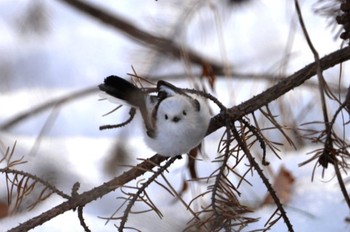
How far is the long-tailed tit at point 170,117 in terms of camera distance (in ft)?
2.24

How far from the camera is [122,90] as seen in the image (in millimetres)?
690

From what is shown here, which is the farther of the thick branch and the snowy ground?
the snowy ground

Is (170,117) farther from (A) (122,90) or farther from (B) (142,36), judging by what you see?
(B) (142,36)

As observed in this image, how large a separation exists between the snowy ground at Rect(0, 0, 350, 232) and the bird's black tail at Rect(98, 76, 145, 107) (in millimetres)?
289

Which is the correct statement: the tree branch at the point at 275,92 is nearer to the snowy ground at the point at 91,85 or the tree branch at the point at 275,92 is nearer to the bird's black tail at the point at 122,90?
the bird's black tail at the point at 122,90

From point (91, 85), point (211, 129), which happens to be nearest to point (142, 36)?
point (91, 85)

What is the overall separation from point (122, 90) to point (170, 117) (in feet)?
0.17

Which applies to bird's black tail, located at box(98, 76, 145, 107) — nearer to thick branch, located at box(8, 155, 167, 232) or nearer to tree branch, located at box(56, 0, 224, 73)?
thick branch, located at box(8, 155, 167, 232)

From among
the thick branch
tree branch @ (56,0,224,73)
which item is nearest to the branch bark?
the thick branch

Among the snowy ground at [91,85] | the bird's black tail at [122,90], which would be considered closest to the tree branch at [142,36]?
the snowy ground at [91,85]

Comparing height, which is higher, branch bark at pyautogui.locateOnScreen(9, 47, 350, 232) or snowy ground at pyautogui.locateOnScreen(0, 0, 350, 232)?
snowy ground at pyautogui.locateOnScreen(0, 0, 350, 232)

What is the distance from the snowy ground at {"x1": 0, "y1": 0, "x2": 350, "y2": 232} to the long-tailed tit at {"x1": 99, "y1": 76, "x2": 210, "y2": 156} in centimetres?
29

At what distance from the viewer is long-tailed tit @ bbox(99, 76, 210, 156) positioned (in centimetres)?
68

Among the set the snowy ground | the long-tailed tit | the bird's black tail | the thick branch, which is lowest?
the thick branch
